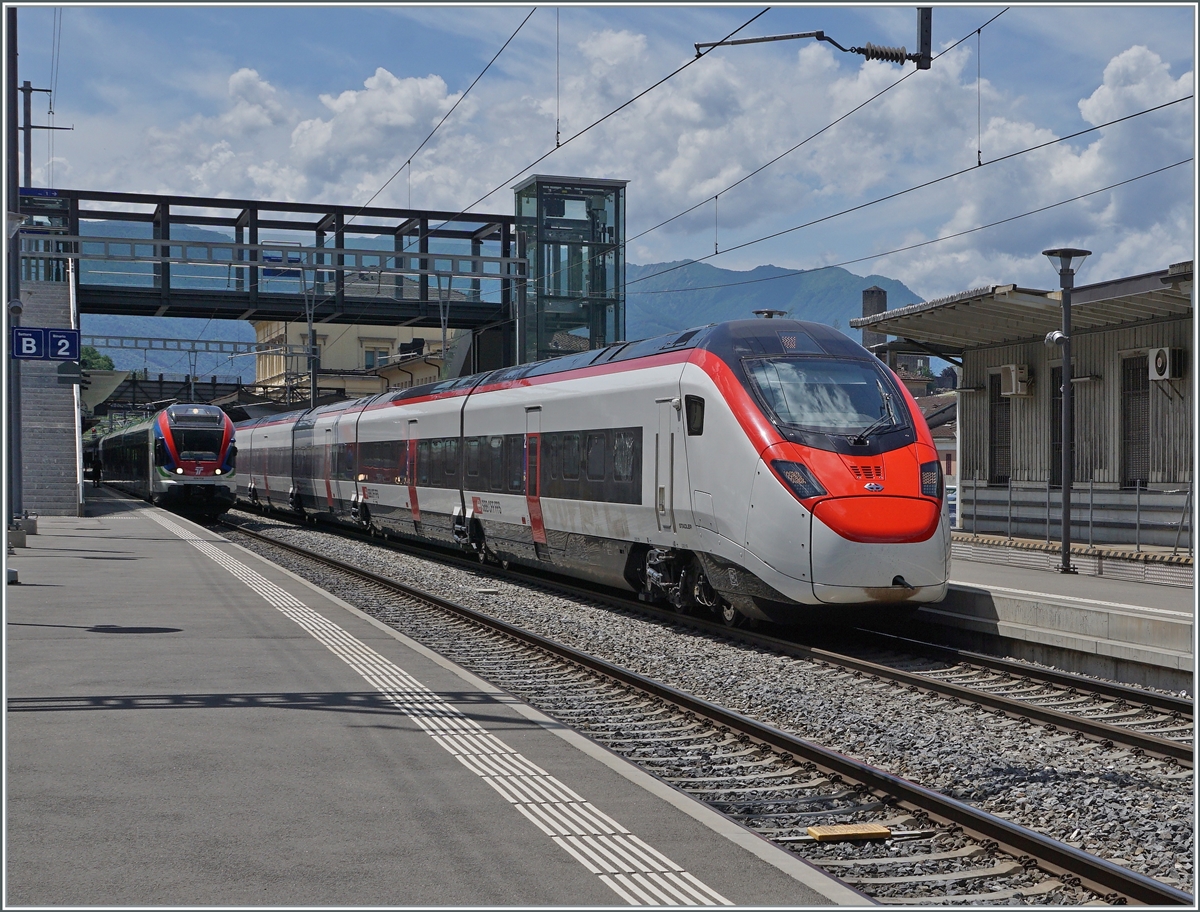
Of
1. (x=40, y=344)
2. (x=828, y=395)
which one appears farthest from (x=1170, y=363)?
(x=40, y=344)

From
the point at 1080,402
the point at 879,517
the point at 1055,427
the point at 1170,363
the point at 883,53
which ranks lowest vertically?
the point at 879,517

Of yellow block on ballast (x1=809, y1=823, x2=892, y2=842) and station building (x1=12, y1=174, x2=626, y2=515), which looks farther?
station building (x1=12, y1=174, x2=626, y2=515)

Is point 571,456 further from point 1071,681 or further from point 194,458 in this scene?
point 194,458

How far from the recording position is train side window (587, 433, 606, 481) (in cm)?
1575

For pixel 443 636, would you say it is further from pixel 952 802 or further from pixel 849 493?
pixel 952 802

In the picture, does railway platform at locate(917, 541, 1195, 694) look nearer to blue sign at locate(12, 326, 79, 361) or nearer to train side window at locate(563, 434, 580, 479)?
train side window at locate(563, 434, 580, 479)

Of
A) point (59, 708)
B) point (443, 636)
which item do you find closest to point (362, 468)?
point (443, 636)

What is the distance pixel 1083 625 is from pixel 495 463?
9.86m

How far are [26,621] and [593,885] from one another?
9984 mm

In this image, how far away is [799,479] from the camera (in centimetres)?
1187

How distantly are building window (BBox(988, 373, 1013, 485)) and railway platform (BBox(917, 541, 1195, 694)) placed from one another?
291 inches

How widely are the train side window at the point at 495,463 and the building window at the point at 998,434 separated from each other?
9648mm

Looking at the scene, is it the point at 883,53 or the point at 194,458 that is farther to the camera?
the point at 194,458

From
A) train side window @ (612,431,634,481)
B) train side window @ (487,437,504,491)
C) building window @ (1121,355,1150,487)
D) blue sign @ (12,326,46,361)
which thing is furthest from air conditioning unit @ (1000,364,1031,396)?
blue sign @ (12,326,46,361)
